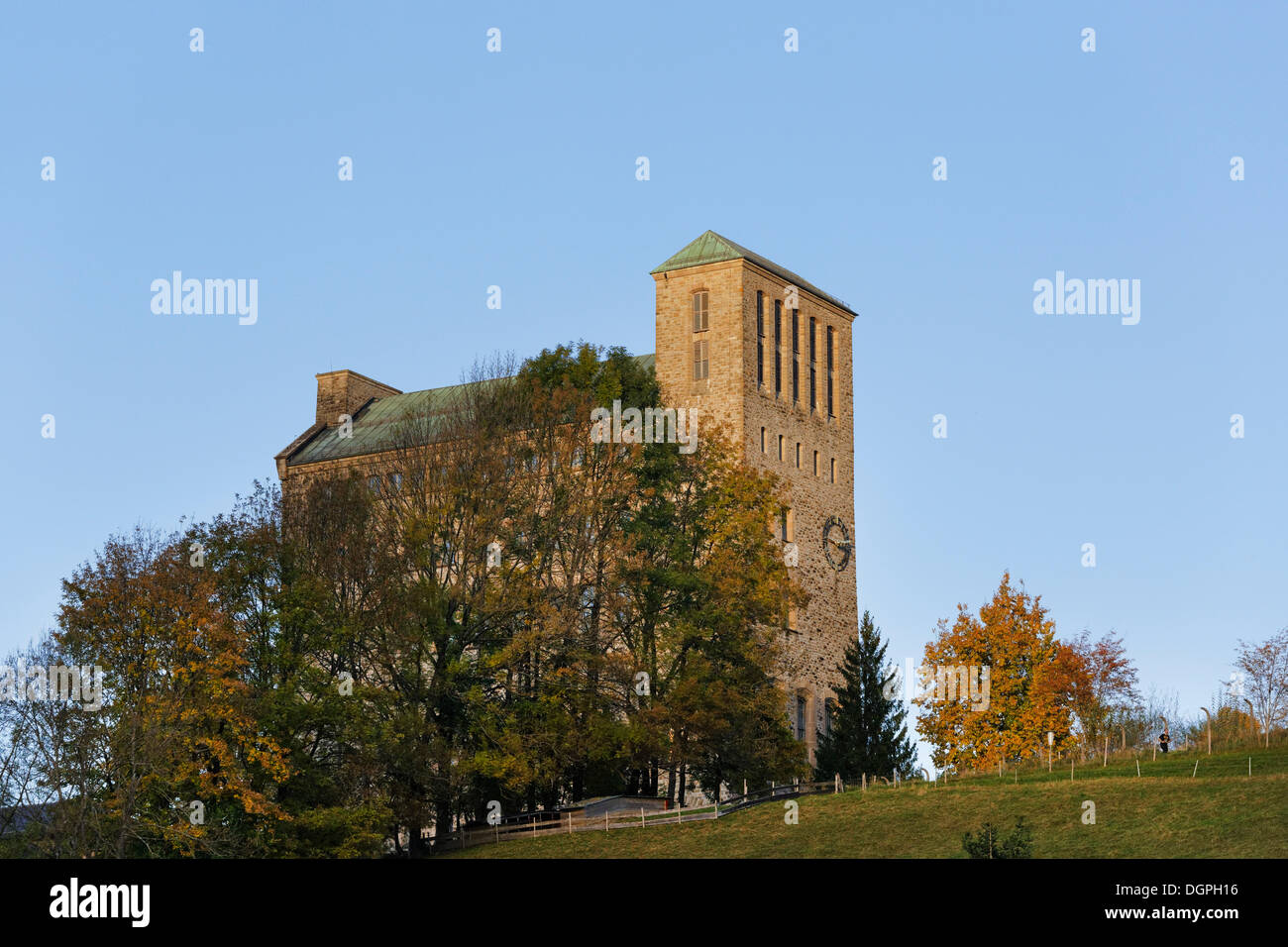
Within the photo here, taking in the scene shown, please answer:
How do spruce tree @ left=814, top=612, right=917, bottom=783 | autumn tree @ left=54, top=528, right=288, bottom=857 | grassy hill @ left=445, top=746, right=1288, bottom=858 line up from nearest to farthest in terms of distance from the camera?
grassy hill @ left=445, top=746, right=1288, bottom=858, autumn tree @ left=54, top=528, right=288, bottom=857, spruce tree @ left=814, top=612, right=917, bottom=783

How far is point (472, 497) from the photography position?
56.7 m

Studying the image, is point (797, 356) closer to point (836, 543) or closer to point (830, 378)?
point (830, 378)

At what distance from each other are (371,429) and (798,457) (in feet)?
71.6

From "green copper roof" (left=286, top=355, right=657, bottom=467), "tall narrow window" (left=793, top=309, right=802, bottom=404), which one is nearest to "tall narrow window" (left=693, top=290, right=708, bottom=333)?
"tall narrow window" (left=793, top=309, right=802, bottom=404)

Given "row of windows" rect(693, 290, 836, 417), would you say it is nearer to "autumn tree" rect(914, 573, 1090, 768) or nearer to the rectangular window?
the rectangular window

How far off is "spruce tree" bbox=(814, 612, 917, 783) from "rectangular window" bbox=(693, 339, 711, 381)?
1275 centimetres

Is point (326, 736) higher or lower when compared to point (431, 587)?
lower

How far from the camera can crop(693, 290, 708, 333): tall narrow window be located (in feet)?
228

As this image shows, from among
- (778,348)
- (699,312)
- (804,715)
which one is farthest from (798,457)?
(804,715)

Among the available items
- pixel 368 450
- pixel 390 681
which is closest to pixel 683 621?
pixel 390 681
